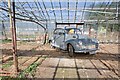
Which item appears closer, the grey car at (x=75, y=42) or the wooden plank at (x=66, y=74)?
the wooden plank at (x=66, y=74)

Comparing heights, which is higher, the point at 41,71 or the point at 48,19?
the point at 48,19

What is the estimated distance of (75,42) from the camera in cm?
933

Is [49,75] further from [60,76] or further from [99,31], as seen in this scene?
[99,31]

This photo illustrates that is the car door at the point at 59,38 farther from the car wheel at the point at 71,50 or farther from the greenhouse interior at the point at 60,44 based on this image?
the car wheel at the point at 71,50

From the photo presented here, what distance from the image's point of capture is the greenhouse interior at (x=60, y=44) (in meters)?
5.53

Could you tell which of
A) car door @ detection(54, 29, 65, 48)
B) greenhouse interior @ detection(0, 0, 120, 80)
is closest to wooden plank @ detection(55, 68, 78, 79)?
greenhouse interior @ detection(0, 0, 120, 80)

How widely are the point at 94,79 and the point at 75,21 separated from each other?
1508 cm

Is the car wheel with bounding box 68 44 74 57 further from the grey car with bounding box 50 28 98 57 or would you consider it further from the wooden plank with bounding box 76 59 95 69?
the wooden plank with bounding box 76 59 95 69

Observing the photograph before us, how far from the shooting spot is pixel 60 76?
5281 mm

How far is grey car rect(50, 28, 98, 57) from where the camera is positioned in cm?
911

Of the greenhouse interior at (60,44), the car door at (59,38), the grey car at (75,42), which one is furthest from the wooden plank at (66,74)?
the car door at (59,38)

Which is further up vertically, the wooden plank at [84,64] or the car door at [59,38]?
the car door at [59,38]

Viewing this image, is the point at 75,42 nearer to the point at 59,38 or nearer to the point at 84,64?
the point at 59,38

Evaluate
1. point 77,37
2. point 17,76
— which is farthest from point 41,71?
point 77,37
